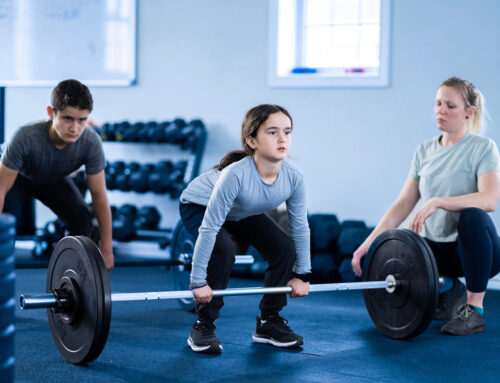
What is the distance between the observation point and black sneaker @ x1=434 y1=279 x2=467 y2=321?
112 inches

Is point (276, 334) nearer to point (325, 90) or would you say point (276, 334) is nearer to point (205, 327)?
point (205, 327)

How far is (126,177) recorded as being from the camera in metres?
4.73

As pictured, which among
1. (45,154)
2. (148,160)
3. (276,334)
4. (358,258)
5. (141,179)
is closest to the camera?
(276,334)

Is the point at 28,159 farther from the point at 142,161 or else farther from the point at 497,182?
the point at 142,161

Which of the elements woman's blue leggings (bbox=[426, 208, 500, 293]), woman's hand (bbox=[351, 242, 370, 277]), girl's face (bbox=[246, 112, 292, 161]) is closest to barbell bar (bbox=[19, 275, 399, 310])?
woman's hand (bbox=[351, 242, 370, 277])

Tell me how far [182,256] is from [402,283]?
1022 mm

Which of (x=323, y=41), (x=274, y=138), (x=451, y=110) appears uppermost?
(x=323, y=41)

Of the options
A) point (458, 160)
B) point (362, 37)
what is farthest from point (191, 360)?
point (362, 37)

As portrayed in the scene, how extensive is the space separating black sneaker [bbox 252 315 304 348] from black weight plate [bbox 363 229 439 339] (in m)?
0.36

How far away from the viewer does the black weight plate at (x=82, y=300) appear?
192 cm

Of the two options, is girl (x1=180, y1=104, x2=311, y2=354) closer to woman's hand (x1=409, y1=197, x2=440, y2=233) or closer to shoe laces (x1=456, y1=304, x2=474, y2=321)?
woman's hand (x1=409, y1=197, x2=440, y2=233)

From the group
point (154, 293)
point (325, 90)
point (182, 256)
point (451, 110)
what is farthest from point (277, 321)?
point (325, 90)

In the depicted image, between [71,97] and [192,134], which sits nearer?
[71,97]

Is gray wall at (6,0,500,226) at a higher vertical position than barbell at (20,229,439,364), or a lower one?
higher
